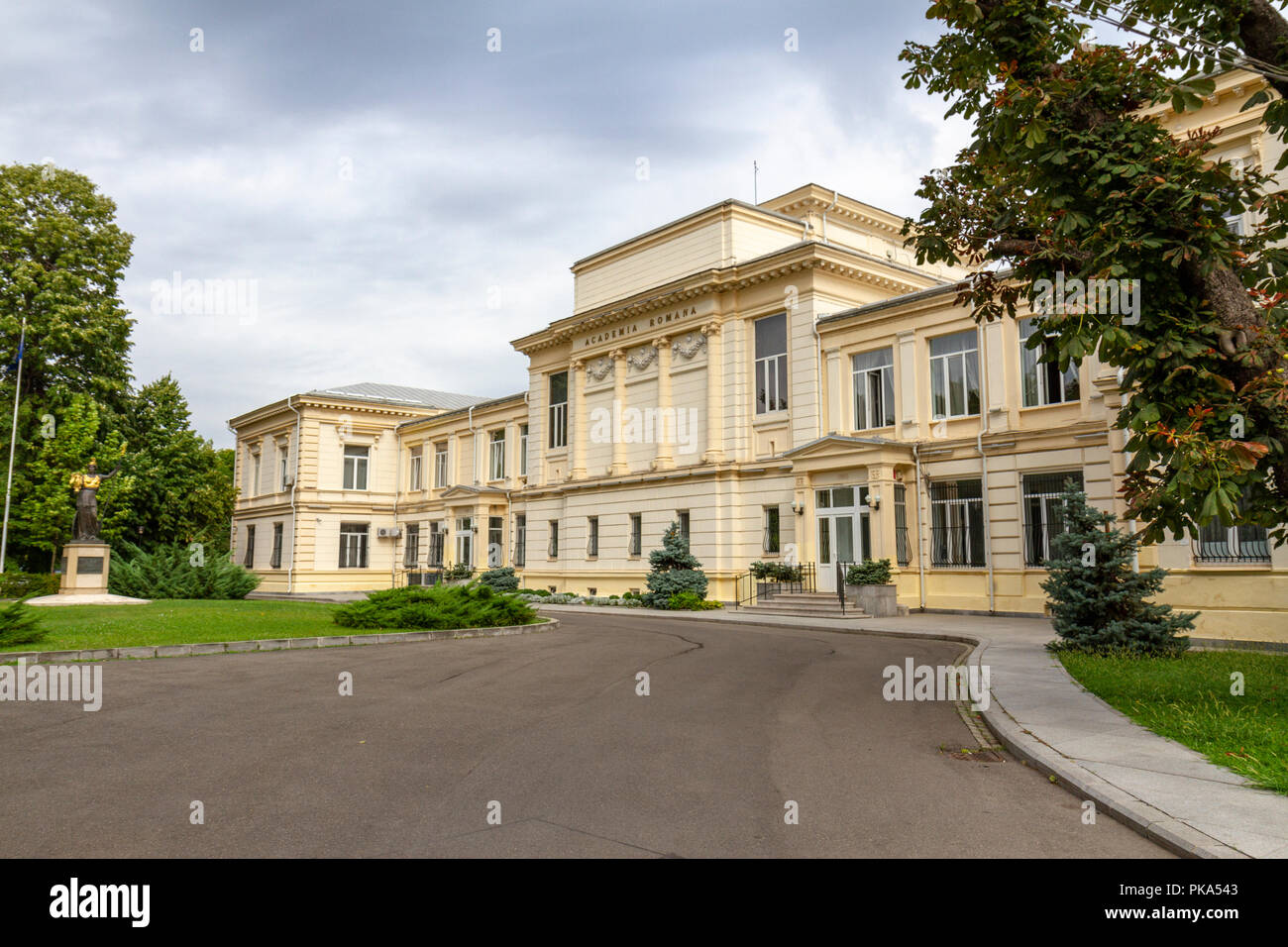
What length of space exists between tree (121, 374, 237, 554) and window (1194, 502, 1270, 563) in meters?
38.1

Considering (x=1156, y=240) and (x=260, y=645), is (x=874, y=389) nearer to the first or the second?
(x=260, y=645)

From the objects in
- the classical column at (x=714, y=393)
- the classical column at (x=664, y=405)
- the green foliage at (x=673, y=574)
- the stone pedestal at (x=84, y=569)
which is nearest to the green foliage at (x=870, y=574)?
the green foliage at (x=673, y=574)

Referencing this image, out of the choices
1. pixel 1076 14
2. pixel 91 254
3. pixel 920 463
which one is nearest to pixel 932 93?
pixel 1076 14

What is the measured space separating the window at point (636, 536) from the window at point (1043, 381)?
599 inches

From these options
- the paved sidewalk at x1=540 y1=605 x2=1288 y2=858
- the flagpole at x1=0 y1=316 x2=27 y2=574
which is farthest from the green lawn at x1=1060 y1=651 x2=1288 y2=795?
the flagpole at x1=0 y1=316 x2=27 y2=574

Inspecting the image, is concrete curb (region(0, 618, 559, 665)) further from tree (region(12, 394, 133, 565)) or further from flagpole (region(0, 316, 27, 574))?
tree (region(12, 394, 133, 565))

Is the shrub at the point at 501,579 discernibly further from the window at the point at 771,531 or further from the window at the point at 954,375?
the window at the point at 954,375

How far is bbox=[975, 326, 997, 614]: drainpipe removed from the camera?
23.2m

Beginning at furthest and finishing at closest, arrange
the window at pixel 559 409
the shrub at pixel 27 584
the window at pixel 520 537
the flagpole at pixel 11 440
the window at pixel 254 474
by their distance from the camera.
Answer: the window at pixel 254 474 → the window at pixel 520 537 → the window at pixel 559 409 → the flagpole at pixel 11 440 → the shrub at pixel 27 584

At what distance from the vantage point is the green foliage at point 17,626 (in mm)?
13469

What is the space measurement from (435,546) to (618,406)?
56.0 ft

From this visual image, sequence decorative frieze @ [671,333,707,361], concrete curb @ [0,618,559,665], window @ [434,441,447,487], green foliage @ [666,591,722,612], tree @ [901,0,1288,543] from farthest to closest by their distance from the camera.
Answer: window @ [434,441,447,487], decorative frieze @ [671,333,707,361], green foliage @ [666,591,722,612], concrete curb @ [0,618,559,665], tree @ [901,0,1288,543]

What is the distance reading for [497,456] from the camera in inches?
1757
